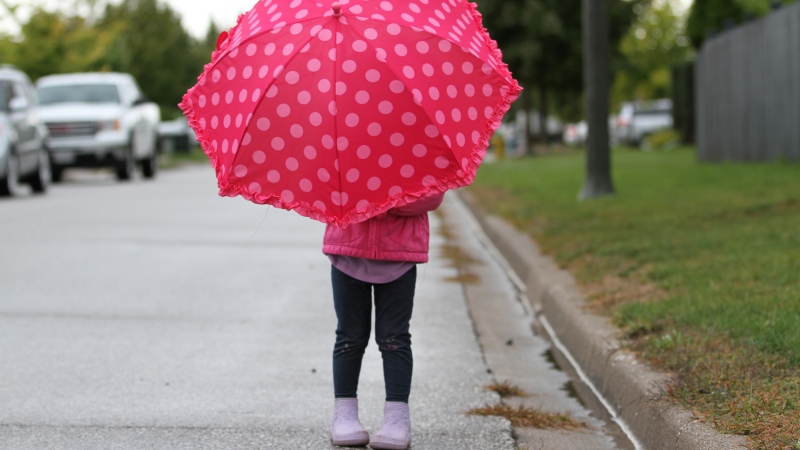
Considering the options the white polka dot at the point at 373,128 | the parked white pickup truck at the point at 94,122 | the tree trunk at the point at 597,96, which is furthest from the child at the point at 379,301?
the parked white pickup truck at the point at 94,122

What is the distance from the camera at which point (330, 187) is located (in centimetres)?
399

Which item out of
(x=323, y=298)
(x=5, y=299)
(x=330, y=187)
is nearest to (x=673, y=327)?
(x=330, y=187)

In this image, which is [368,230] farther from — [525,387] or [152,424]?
[525,387]

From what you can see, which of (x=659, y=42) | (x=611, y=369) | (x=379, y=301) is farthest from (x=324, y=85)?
(x=659, y=42)

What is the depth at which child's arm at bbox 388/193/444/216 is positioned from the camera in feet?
13.8

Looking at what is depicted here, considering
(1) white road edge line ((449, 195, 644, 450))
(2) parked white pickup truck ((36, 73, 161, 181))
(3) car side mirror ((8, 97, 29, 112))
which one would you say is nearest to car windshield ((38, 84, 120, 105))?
(2) parked white pickup truck ((36, 73, 161, 181))

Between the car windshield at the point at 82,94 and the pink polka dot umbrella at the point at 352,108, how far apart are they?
68.9ft

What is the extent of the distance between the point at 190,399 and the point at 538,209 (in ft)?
28.4

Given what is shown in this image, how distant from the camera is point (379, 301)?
4.51 metres

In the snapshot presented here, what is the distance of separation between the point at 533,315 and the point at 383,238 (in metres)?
3.74

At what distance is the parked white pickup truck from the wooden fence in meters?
11.0

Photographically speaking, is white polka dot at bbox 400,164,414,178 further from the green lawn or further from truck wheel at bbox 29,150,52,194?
truck wheel at bbox 29,150,52,194

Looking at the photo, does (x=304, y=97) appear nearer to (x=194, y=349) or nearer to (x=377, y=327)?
(x=377, y=327)

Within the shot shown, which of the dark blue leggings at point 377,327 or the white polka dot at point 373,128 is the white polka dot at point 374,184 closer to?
the white polka dot at point 373,128
